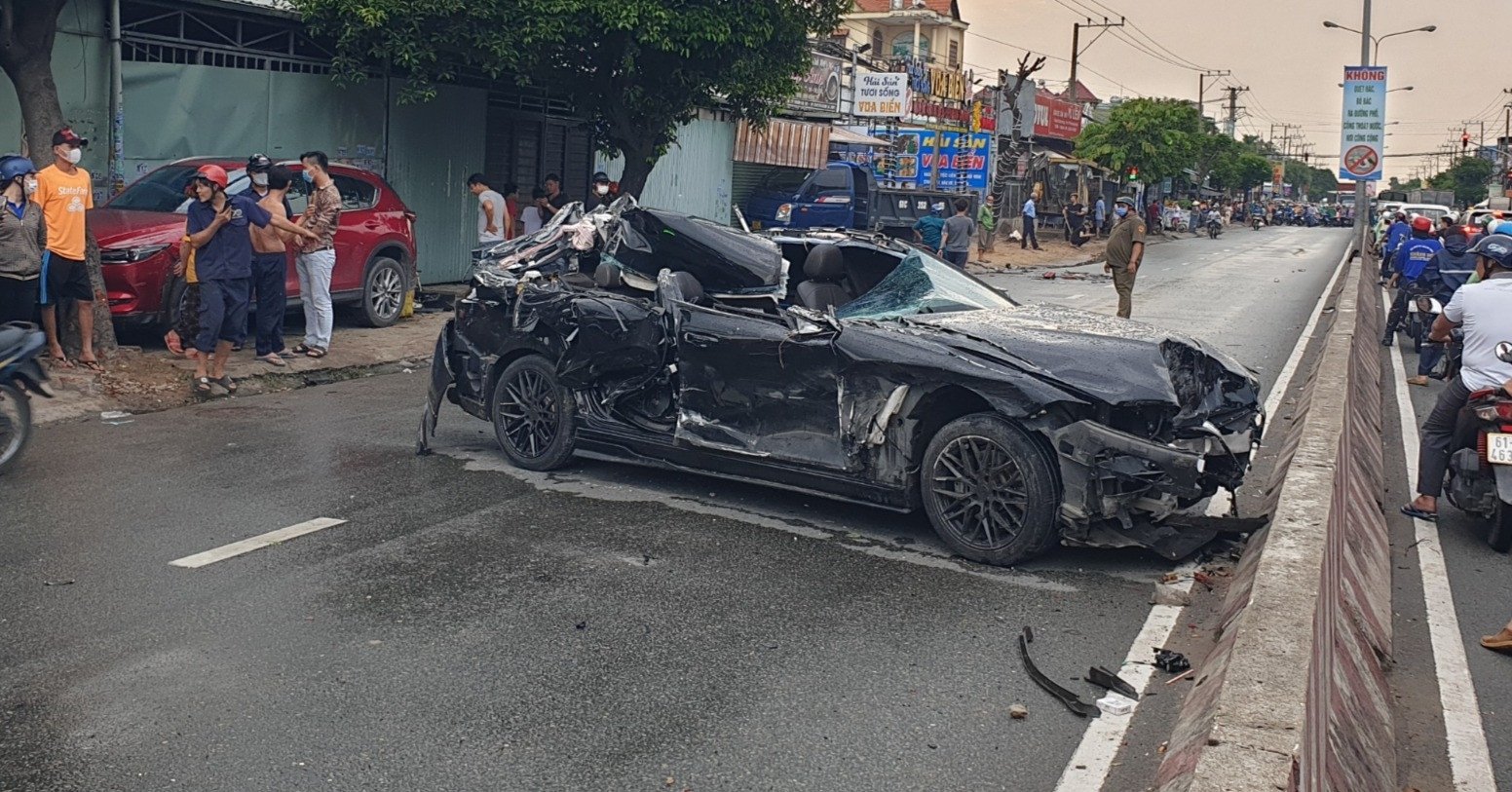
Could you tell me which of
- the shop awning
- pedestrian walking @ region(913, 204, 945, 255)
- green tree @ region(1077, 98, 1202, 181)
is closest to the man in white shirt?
pedestrian walking @ region(913, 204, 945, 255)

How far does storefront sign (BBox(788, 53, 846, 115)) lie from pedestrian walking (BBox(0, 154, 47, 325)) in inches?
839

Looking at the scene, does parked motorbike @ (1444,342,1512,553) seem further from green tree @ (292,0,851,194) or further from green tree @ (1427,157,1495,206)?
green tree @ (1427,157,1495,206)

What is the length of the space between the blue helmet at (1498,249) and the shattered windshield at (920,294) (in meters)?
2.55

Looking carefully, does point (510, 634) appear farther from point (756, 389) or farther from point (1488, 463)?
point (1488, 463)

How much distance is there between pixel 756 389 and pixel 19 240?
5.84 metres

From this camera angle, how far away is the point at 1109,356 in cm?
639

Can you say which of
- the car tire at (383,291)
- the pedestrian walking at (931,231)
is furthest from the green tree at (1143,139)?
the car tire at (383,291)

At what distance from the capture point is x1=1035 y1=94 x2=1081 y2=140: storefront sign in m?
60.4

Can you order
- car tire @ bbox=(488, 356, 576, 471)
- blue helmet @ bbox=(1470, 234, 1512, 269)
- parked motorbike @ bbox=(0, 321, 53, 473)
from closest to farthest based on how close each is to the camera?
blue helmet @ bbox=(1470, 234, 1512, 269)
parked motorbike @ bbox=(0, 321, 53, 473)
car tire @ bbox=(488, 356, 576, 471)

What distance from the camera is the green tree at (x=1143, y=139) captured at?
5231cm

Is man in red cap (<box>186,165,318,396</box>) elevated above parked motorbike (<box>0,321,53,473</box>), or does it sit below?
above

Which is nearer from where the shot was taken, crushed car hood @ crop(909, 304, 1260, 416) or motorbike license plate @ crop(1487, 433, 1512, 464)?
crushed car hood @ crop(909, 304, 1260, 416)

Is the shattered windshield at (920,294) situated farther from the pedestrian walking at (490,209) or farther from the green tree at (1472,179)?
the green tree at (1472,179)

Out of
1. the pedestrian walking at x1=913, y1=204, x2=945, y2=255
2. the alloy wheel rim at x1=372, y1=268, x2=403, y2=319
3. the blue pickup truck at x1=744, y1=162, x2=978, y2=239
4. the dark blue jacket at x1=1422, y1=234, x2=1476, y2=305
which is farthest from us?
the blue pickup truck at x1=744, y1=162, x2=978, y2=239
